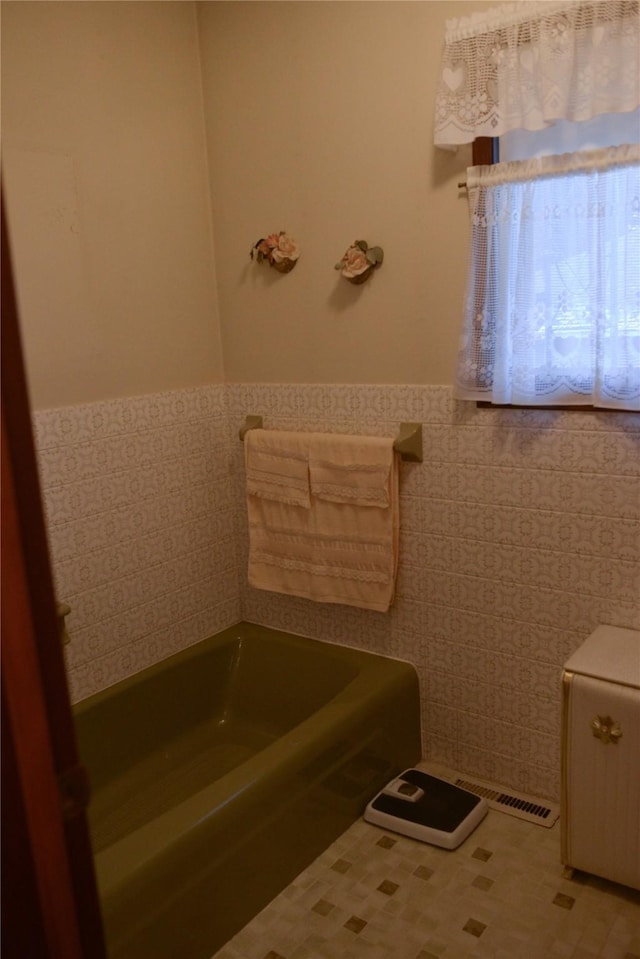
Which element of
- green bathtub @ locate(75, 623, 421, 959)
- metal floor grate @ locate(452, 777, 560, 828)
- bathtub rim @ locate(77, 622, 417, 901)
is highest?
bathtub rim @ locate(77, 622, 417, 901)

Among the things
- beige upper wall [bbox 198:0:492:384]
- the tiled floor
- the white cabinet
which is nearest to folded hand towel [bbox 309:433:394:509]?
beige upper wall [bbox 198:0:492:384]

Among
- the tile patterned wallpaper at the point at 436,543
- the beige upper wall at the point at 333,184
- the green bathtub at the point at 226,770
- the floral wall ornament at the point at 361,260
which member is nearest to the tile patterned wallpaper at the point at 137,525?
the tile patterned wallpaper at the point at 436,543

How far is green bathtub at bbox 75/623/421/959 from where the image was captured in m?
1.72

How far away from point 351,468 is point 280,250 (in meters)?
0.75

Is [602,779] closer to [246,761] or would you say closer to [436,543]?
[436,543]

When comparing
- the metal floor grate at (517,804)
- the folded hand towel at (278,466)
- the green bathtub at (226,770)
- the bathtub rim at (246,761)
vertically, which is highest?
the folded hand towel at (278,466)

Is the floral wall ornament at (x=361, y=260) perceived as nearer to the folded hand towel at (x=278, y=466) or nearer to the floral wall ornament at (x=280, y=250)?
the floral wall ornament at (x=280, y=250)

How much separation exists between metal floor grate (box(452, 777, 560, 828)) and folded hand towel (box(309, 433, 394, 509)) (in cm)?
93

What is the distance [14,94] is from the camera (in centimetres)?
205

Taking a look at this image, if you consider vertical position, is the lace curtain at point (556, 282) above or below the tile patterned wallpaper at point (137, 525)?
above

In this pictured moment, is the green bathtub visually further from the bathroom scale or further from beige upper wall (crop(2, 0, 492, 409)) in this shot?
beige upper wall (crop(2, 0, 492, 409))

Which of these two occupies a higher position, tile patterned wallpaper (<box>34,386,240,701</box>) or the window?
the window

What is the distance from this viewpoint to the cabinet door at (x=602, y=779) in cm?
183

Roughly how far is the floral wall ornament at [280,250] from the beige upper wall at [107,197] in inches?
10.7
